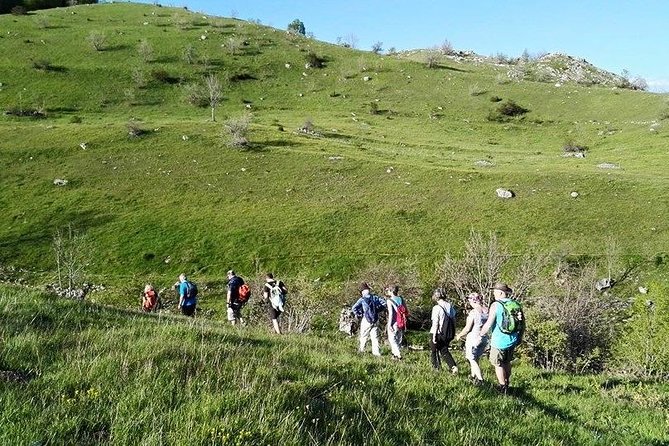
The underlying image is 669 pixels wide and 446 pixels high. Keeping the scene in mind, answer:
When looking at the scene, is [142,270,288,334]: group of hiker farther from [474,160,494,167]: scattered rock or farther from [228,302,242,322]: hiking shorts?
[474,160,494,167]: scattered rock

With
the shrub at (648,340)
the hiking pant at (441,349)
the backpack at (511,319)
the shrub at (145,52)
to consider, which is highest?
the shrub at (145,52)

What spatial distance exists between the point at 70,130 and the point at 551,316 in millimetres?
61393

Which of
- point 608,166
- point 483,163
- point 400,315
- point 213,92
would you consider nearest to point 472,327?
point 400,315

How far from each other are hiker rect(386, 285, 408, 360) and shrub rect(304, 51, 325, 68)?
108 meters

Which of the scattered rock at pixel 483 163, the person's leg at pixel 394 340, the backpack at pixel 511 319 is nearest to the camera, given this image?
the backpack at pixel 511 319

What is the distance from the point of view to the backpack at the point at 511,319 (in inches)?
431

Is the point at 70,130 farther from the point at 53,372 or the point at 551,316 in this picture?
the point at 53,372

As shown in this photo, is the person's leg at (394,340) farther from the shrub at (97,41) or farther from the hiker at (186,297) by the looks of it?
the shrub at (97,41)

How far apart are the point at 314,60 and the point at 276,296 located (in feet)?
350

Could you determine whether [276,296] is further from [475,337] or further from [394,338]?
[475,337]

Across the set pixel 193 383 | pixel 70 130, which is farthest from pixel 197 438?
pixel 70 130

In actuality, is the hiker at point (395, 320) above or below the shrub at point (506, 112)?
below

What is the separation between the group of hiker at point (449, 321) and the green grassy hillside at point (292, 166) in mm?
20314

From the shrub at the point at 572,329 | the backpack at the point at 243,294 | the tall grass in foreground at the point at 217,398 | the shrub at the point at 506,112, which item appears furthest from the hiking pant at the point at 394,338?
the shrub at the point at 506,112
